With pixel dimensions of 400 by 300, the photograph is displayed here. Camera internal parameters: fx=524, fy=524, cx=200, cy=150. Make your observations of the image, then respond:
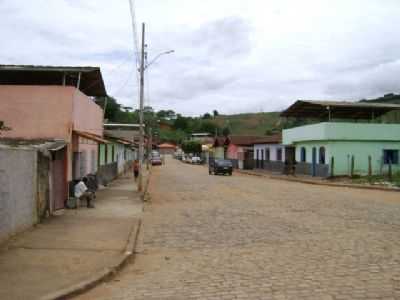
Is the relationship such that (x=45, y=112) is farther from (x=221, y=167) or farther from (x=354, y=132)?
(x=221, y=167)

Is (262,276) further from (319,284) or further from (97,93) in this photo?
(97,93)

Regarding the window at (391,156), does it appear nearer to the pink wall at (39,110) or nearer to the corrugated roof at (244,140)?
the corrugated roof at (244,140)

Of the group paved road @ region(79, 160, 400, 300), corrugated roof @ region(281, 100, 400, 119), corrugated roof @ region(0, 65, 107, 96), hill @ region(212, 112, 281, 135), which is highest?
hill @ region(212, 112, 281, 135)

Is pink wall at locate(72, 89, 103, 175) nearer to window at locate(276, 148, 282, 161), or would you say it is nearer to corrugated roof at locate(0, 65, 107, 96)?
corrugated roof at locate(0, 65, 107, 96)

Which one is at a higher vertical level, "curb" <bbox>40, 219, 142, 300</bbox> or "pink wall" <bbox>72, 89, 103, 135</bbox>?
"pink wall" <bbox>72, 89, 103, 135</bbox>

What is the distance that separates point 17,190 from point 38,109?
6636 mm

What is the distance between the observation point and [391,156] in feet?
127

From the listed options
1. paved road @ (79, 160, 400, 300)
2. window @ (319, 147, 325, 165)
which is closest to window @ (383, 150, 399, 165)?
window @ (319, 147, 325, 165)

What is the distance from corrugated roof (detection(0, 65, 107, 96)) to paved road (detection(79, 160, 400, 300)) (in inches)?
217

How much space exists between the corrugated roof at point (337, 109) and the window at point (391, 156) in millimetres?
3322

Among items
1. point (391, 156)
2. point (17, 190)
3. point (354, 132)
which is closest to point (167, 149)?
point (391, 156)

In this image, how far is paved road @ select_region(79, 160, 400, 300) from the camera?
7.07m

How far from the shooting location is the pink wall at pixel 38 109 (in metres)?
17.2

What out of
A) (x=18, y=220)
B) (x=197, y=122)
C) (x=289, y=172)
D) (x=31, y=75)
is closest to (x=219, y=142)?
(x=289, y=172)
